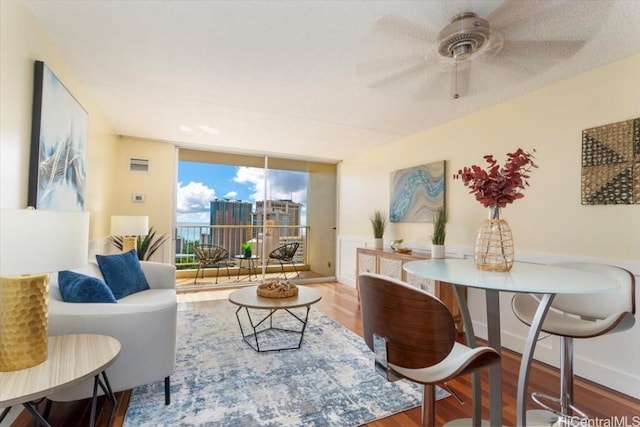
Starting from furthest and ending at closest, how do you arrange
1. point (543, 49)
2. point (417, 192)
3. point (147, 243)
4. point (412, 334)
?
point (147, 243) → point (417, 192) → point (543, 49) → point (412, 334)

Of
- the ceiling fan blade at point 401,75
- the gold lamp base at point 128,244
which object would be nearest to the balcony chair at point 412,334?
the ceiling fan blade at point 401,75

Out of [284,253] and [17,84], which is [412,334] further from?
[284,253]

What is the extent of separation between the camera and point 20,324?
119 centimetres

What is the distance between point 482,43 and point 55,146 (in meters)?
2.88

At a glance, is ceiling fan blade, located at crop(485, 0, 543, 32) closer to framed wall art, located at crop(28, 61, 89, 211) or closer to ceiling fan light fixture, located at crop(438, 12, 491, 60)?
ceiling fan light fixture, located at crop(438, 12, 491, 60)

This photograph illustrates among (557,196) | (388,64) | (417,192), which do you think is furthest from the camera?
(417,192)

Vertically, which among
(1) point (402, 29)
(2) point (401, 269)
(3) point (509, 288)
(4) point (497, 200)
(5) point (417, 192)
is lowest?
(2) point (401, 269)

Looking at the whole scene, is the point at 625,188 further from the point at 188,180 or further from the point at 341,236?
the point at 188,180

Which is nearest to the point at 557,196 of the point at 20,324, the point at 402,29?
the point at 402,29

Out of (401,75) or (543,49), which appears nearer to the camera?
(543,49)

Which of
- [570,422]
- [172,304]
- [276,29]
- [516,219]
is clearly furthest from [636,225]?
[172,304]

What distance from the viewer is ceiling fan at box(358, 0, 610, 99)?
163 centimetres

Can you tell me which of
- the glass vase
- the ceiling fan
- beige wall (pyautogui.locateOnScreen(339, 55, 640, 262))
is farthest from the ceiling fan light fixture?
beige wall (pyautogui.locateOnScreen(339, 55, 640, 262))

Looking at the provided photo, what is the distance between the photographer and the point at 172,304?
178 centimetres
